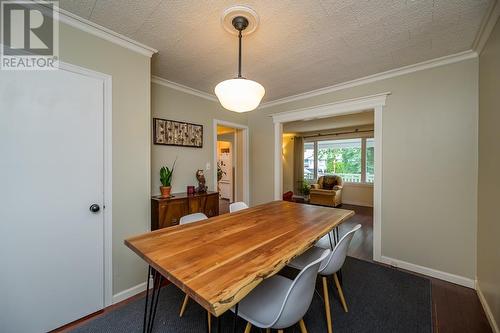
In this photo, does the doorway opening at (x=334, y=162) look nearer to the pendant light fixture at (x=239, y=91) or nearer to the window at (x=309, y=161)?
the window at (x=309, y=161)

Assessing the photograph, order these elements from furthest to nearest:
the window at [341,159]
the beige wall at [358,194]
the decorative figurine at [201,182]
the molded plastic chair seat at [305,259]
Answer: the window at [341,159] → the beige wall at [358,194] → the decorative figurine at [201,182] → the molded plastic chair seat at [305,259]

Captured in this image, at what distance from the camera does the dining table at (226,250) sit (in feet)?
2.57

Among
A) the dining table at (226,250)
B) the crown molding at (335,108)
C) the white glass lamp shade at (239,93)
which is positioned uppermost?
the crown molding at (335,108)

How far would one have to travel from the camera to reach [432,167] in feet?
7.42

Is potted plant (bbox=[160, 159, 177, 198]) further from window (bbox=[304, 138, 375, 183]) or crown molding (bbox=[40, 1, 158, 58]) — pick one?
window (bbox=[304, 138, 375, 183])

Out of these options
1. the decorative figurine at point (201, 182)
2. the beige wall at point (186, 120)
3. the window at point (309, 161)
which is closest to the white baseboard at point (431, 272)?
the decorative figurine at point (201, 182)

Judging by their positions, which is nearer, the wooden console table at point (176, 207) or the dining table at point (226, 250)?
the dining table at point (226, 250)

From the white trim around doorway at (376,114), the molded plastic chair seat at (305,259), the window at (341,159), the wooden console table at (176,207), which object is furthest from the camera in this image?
the window at (341,159)

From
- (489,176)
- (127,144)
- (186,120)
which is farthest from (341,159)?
(127,144)

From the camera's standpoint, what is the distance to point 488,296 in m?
1.66

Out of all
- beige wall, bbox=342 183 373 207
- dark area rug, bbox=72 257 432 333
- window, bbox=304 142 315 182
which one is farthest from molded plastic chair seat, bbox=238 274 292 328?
window, bbox=304 142 315 182

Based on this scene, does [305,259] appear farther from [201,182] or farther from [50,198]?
[50,198]

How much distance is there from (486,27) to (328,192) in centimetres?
449

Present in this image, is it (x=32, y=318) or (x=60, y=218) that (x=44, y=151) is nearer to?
(x=60, y=218)
